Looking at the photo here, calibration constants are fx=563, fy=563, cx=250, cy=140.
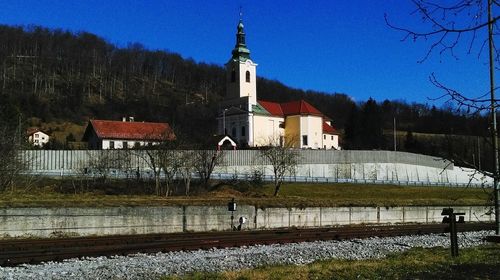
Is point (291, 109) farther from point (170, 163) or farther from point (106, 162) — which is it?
point (170, 163)

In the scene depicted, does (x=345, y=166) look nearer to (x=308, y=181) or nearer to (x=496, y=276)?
(x=308, y=181)

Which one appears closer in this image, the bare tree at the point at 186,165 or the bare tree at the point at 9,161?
the bare tree at the point at 9,161

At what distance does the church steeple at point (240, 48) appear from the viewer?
115m

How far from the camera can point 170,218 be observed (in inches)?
1109

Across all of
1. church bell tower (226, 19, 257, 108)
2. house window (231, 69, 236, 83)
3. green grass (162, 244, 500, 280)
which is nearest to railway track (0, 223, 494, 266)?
green grass (162, 244, 500, 280)

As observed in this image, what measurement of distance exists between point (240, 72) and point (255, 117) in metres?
12.4

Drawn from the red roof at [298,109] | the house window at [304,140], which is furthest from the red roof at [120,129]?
the house window at [304,140]

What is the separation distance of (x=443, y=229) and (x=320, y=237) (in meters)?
9.25

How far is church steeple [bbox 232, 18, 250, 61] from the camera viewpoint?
115m

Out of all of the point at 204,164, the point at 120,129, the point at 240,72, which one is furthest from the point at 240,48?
the point at 204,164

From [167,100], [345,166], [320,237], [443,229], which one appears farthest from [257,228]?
[167,100]

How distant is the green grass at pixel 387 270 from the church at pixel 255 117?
3393 inches

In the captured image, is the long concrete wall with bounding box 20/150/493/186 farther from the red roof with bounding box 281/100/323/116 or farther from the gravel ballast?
the gravel ballast

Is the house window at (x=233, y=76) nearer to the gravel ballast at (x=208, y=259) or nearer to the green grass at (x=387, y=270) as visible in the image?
the gravel ballast at (x=208, y=259)
